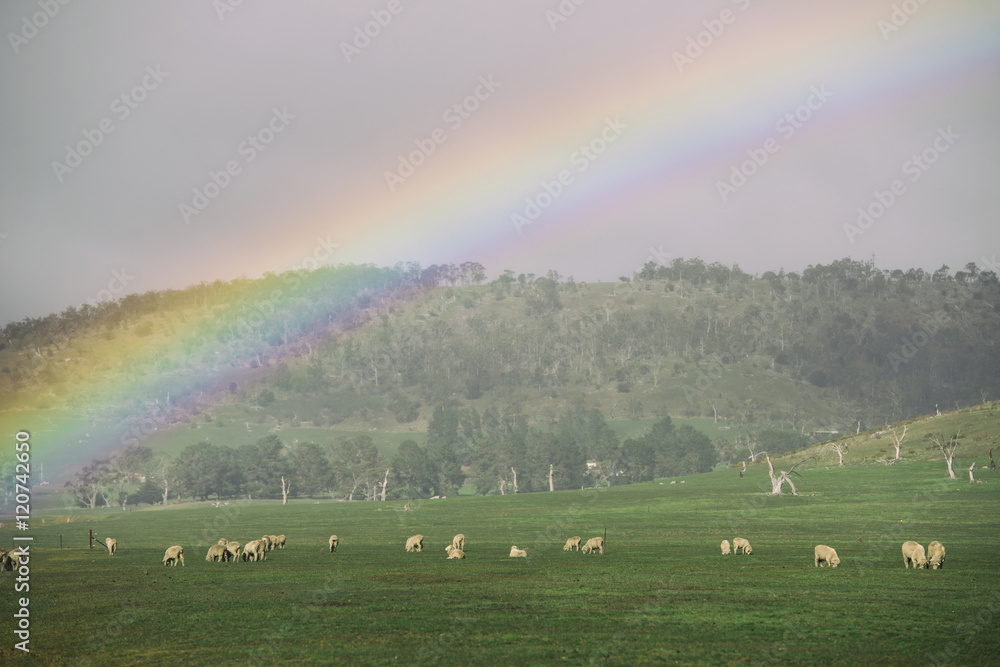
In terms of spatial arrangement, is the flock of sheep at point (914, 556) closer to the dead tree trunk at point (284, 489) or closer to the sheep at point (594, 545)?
the sheep at point (594, 545)

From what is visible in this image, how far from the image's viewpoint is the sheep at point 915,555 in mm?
41969

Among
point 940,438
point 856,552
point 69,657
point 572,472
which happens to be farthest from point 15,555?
point 572,472

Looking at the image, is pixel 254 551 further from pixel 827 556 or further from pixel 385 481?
pixel 385 481

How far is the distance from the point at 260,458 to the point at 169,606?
148 metres

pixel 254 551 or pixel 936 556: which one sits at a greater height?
pixel 254 551

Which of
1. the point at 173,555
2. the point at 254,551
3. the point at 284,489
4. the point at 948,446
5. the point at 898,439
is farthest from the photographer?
the point at 284,489

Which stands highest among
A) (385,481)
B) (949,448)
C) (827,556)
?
(949,448)

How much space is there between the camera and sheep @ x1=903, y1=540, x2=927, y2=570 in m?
42.0

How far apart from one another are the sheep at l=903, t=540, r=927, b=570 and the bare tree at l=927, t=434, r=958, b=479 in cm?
5788

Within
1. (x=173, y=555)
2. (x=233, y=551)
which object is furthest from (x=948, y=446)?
(x=173, y=555)

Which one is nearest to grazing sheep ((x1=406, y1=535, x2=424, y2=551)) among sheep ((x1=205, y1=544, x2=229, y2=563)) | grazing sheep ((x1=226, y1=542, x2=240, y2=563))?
grazing sheep ((x1=226, y1=542, x2=240, y2=563))

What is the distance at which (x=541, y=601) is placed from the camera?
109ft

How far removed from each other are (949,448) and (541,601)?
92730mm

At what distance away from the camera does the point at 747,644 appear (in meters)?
25.5
